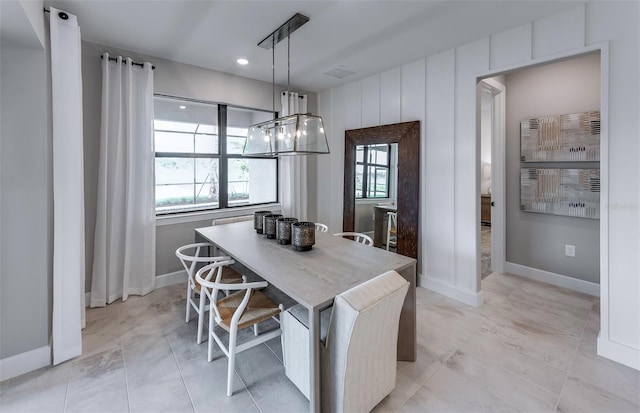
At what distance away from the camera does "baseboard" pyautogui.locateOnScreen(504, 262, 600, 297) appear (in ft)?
10.5

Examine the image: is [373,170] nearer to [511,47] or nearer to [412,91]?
[412,91]

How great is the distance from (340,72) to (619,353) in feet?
12.2

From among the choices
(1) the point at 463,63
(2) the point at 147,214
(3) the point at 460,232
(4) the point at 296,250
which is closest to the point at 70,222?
(2) the point at 147,214

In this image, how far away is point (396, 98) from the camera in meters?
3.60

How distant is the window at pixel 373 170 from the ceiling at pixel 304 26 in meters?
1.06

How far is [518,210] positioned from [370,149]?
2041 millimetres

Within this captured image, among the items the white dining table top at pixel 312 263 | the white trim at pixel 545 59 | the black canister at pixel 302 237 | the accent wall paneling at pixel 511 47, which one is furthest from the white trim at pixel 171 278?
the accent wall paneling at pixel 511 47

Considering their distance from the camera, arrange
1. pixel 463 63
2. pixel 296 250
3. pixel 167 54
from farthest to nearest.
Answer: pixel 167 54 → pixel 463 63 → pixel 296 250

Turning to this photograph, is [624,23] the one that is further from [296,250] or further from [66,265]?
[66,265]

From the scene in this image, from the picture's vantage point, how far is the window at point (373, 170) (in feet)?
12.4

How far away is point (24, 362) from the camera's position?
6.58 feet

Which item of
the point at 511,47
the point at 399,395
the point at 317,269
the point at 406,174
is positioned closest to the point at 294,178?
the point at 406,174

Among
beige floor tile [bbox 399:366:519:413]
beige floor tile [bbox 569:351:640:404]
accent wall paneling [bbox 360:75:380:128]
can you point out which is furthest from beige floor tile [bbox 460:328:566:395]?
accent wall paneling [bbox 360:75:380:128]

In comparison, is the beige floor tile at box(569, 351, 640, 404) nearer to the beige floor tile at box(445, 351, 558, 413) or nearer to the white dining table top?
the beige floor tile at box(445, 351, 558, 413)
